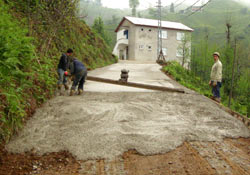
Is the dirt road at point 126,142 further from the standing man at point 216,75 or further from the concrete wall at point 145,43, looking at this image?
the concrete wall at point 145,43

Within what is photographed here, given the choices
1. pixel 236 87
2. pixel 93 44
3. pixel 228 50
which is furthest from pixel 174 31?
pixel 93 44

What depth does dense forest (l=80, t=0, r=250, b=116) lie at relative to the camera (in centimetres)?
2113

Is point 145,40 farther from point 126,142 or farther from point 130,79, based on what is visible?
point 126,142

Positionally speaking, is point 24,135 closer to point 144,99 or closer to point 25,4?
point 144,99

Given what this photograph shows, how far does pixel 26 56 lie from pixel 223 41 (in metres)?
85.5

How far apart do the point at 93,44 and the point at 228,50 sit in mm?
15602

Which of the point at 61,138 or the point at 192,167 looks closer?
the point at 192,167

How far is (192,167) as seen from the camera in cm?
315

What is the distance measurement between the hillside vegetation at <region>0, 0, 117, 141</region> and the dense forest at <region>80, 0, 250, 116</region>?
193 cm

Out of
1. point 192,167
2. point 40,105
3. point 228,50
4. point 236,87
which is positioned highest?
point 228,50

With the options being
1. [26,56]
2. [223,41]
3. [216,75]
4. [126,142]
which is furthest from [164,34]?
[223,41]

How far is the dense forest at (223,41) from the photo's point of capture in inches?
832

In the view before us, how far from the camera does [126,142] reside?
391 cm

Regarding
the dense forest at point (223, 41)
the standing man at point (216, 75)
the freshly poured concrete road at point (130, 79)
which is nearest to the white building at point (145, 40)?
the dense forest at point (223, 41)
